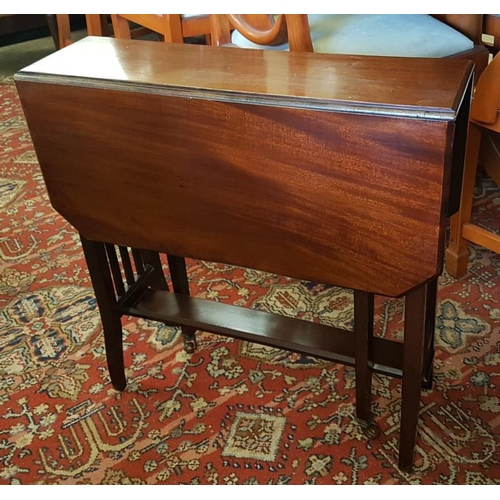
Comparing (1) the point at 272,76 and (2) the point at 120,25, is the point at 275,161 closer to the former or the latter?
(1) the point at 272,76

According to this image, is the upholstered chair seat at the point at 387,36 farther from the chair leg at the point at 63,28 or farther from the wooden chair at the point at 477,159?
the chair leg at the point at 63,28

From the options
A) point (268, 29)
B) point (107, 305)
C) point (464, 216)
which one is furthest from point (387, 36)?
point (107, 305)

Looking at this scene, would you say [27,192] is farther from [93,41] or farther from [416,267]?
[416,267]

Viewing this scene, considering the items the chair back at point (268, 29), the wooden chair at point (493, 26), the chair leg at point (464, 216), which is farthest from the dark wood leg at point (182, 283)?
the wooden chair at point (493, 26)

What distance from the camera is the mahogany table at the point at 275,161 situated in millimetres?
943

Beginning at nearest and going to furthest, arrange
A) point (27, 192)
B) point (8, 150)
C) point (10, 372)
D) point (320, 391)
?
point (320, 391)
point (10, 372)
point (27, 192)
point (8, 150)

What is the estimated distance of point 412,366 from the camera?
119cm

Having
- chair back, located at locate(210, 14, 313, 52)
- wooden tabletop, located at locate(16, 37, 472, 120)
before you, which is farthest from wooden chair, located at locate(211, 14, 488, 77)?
wooden tabletop, located at locate(16, 37, 472, 120)

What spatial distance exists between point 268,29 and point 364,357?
0.86m

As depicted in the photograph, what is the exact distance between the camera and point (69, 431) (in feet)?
4.86

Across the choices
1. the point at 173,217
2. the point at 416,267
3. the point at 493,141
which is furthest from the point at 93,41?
the point at 493,141

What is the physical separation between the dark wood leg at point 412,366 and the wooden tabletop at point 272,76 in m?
0.32

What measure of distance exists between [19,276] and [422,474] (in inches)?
54.0

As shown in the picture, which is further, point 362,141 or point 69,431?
point 69,431
